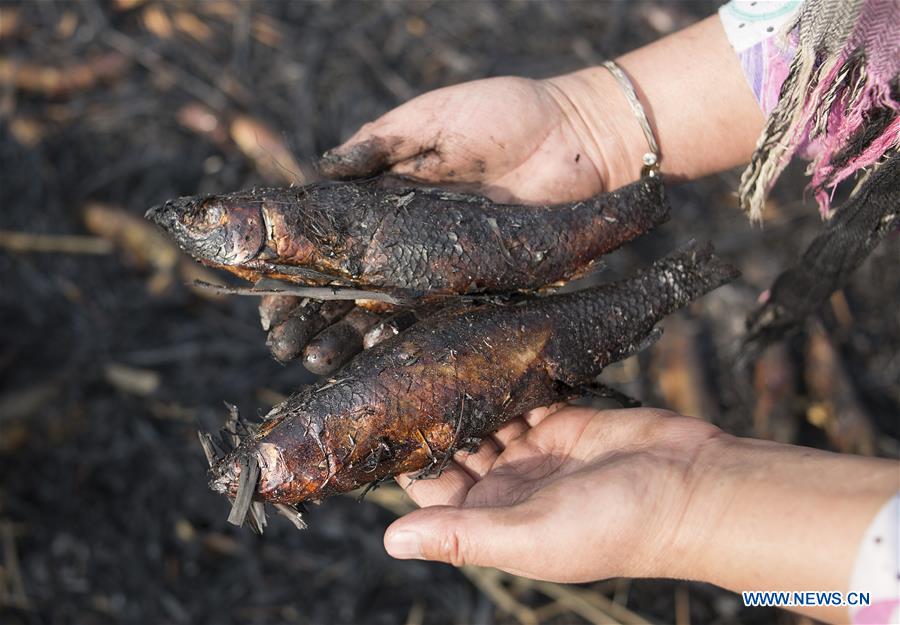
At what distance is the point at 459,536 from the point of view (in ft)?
7.31

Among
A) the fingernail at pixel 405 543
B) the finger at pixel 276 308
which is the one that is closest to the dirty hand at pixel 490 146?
the finger at pixel 276 308

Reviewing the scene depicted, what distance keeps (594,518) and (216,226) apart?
1744mm

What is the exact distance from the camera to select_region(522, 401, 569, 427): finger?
114 inches

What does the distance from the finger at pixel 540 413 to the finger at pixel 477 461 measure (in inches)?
8.8

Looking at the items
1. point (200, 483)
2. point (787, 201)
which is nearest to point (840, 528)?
point (200, 483)

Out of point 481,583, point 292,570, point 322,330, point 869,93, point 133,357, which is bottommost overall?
point 292,570

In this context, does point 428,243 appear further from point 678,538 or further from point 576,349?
point 678,538

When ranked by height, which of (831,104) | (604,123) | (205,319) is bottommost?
(205,319)

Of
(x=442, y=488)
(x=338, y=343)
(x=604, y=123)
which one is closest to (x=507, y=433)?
(x=442, y=488)

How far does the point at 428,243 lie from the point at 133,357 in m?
3.02

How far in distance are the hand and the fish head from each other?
47.4 inches

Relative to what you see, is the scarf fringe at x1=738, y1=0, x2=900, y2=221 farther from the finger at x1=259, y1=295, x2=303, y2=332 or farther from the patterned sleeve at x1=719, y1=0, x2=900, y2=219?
the finger at x1=259, y1=295, x2=303, y2=332

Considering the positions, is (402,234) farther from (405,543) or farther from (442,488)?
(405,543)

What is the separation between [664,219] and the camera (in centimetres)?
319
